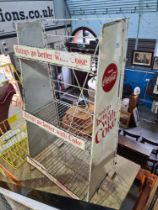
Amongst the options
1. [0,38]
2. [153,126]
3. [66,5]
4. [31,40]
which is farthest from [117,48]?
[66,5]

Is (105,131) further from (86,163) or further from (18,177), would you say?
(18,177)

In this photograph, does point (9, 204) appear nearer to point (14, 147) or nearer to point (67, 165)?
point (67, 165)

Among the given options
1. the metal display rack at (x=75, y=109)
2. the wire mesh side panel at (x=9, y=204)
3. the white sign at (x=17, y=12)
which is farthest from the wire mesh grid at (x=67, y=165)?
the white sign at (x=17, y=12)

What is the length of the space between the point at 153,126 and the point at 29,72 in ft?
12.1

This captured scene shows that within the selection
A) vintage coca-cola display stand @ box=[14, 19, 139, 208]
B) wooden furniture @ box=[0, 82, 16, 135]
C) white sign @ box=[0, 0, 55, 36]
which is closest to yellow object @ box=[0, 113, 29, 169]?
vintage coca-cola display stand @ box=[14, 19, 139, 208]

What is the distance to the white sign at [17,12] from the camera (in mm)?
2818

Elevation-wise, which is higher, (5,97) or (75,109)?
(75,109)

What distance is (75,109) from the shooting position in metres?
1.48

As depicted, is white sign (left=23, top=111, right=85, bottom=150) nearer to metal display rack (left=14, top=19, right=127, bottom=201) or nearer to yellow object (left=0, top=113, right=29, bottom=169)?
metal display rack (left=14, top=19, right=127, bottom=201)

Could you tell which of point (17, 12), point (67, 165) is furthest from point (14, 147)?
point (17, 12)

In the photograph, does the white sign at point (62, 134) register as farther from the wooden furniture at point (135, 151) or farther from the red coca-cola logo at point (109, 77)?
the wooden furniture at point (135, 151)

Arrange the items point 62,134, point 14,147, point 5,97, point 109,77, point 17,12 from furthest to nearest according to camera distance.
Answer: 1. point 17,12
2. point 5,97
3. point 14,147
4. point 62,134
5. point 109,77

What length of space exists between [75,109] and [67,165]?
1.76 feet

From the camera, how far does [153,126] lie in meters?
4.39
